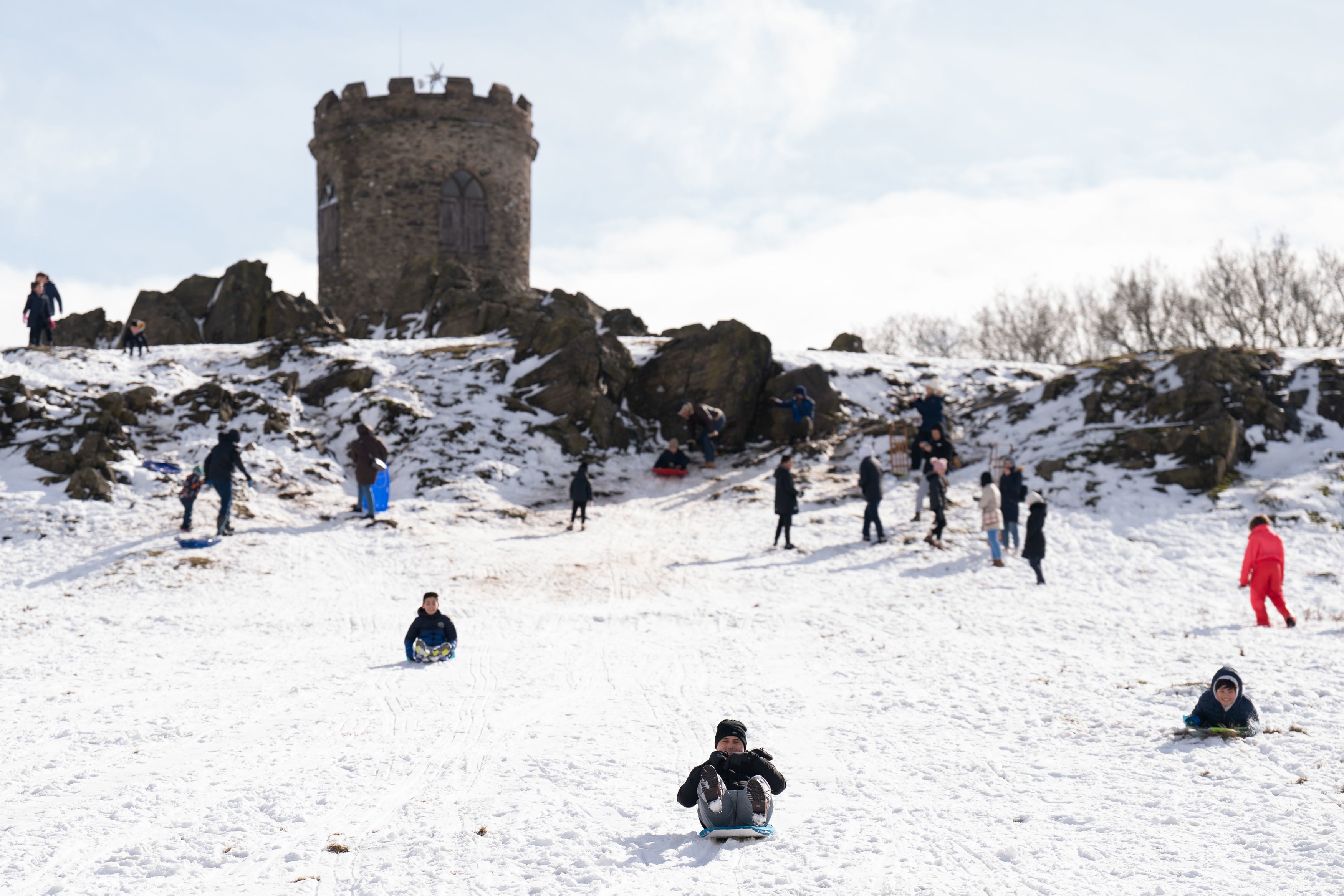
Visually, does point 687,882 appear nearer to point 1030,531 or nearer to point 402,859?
point 402,859

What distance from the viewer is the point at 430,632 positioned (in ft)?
35.4

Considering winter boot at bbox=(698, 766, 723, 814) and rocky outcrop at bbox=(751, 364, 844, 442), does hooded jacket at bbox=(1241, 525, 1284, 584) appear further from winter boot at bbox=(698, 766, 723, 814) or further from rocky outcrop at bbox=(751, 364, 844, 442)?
rocky outcrop at bbox=(751, 364, 844, 442)

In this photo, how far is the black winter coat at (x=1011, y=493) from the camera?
17172mm

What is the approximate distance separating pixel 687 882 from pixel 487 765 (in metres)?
2.44

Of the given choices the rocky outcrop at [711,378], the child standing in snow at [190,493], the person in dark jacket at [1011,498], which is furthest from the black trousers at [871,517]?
the child standing in snow at [190,493]

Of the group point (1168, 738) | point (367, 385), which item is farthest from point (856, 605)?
point (367, 385)

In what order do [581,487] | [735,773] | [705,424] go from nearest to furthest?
[735,773] < [581,487] < [705,424]

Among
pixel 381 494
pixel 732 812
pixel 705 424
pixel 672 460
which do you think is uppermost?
pixel 705 424

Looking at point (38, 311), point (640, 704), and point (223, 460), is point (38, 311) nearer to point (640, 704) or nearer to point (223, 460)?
point (223, 460)

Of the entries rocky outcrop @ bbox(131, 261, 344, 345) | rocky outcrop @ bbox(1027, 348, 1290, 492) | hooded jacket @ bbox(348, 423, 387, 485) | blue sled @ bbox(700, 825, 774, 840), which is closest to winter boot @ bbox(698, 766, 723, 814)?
blue sled @ bbox(700, 825, 774, 840)

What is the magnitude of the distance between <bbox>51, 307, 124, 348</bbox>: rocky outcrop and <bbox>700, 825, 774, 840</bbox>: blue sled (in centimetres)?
3284

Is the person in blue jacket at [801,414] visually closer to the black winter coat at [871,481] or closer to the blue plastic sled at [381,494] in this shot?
the black winter coat at [871,481]

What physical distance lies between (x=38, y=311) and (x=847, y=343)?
24784 millimetres

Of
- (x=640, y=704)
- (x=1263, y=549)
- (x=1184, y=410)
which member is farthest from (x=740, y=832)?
(x=1184, y=410)
